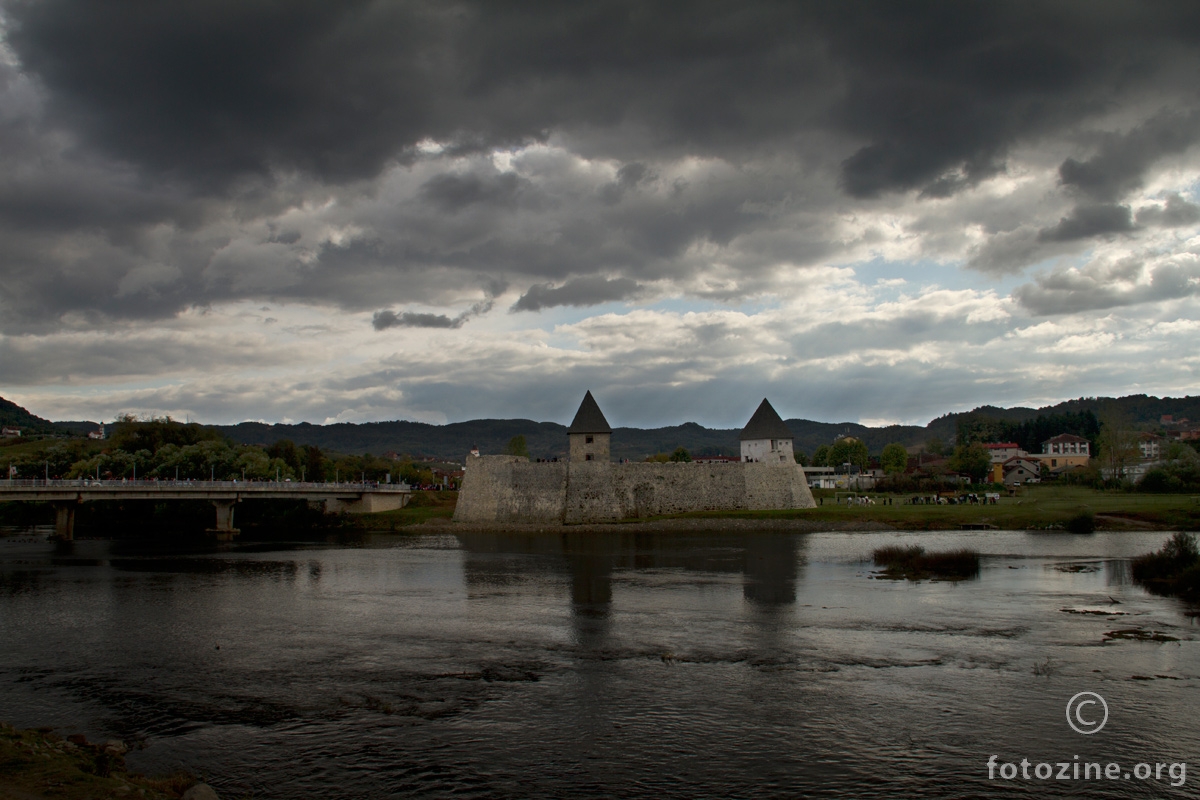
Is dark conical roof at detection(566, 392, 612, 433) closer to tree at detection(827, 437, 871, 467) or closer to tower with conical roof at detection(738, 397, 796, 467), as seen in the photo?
tower with conical roof at detection(738, 397, 796, 467)

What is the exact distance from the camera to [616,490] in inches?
2367

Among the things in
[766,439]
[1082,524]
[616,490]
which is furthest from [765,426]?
[1082,524]

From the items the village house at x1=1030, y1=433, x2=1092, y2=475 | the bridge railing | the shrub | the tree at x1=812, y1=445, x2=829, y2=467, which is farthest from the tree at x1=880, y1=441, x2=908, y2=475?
the shrub

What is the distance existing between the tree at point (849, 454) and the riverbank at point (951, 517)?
4495 centimetres

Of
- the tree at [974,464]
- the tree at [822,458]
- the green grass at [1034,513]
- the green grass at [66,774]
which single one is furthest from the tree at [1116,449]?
the green grass at [66,774]

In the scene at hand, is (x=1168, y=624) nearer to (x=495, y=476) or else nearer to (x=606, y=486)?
(x=606, y=486)

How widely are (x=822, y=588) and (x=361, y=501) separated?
5415cm

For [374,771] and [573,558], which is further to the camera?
[573,558]

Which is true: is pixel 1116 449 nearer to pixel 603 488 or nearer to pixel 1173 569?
pixel 603 488

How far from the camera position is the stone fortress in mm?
59469

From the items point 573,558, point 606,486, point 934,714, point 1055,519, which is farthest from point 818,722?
point 606,486

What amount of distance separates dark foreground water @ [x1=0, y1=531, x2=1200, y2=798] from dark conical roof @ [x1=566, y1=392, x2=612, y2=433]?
31.1 meters

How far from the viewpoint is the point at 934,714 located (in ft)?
45.1

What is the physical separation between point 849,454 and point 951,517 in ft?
202
